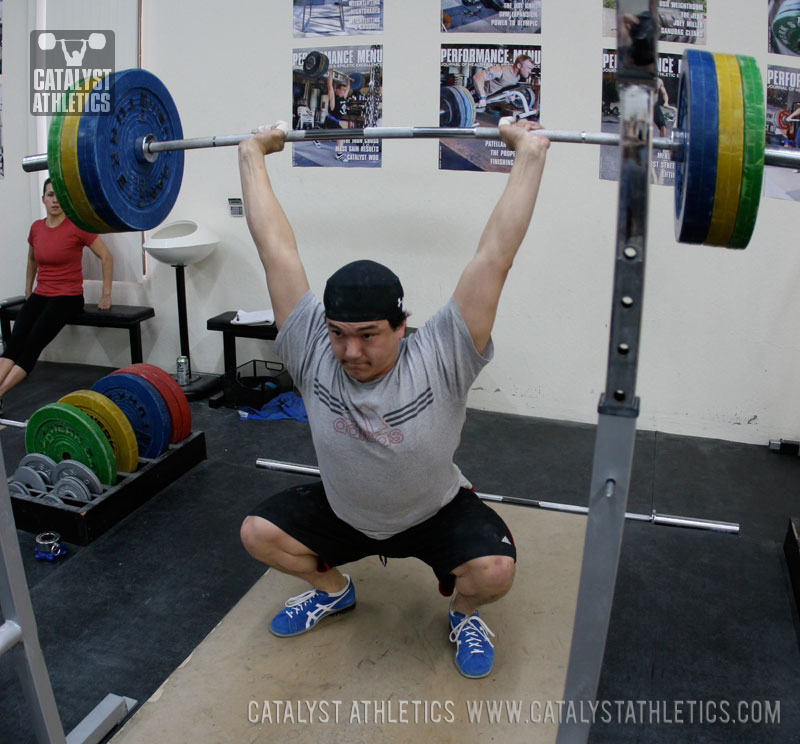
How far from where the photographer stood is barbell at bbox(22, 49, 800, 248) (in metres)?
1.41

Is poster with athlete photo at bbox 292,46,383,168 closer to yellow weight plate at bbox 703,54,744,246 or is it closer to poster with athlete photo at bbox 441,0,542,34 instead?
poster with athlete photo at bbox 441,0,542,34

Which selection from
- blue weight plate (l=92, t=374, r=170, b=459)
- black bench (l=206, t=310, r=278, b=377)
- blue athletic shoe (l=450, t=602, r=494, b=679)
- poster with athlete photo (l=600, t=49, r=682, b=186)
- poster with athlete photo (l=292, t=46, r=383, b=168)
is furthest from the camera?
black bench (l=206, t=310, r=278, b=377)

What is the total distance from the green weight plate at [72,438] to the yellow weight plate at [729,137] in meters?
2.05

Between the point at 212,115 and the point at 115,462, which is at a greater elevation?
the point at 212,115

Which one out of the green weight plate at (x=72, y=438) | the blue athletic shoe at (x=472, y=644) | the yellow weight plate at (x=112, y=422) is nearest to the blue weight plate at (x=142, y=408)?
the yellow weight plate at (x=112, y=422)

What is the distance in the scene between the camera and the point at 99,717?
167cm

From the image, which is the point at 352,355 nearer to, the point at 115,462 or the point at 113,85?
the point at 113,85

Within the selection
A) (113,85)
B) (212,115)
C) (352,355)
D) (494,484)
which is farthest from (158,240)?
(352,355)

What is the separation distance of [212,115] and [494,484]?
7.62 feet

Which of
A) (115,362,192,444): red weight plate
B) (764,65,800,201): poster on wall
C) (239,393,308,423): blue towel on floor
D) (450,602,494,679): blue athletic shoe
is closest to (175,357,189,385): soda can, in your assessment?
(239,393,308,423): blue towel on floor

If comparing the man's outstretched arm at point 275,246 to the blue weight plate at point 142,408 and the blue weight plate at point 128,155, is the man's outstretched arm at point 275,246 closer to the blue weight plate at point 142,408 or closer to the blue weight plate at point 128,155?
the blue weight plate at point 128,155

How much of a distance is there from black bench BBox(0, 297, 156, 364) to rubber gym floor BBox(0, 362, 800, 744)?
744 millimetres

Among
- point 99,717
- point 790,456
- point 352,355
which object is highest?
point 352,355

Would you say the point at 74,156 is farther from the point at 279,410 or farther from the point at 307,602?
the point at 279,410
